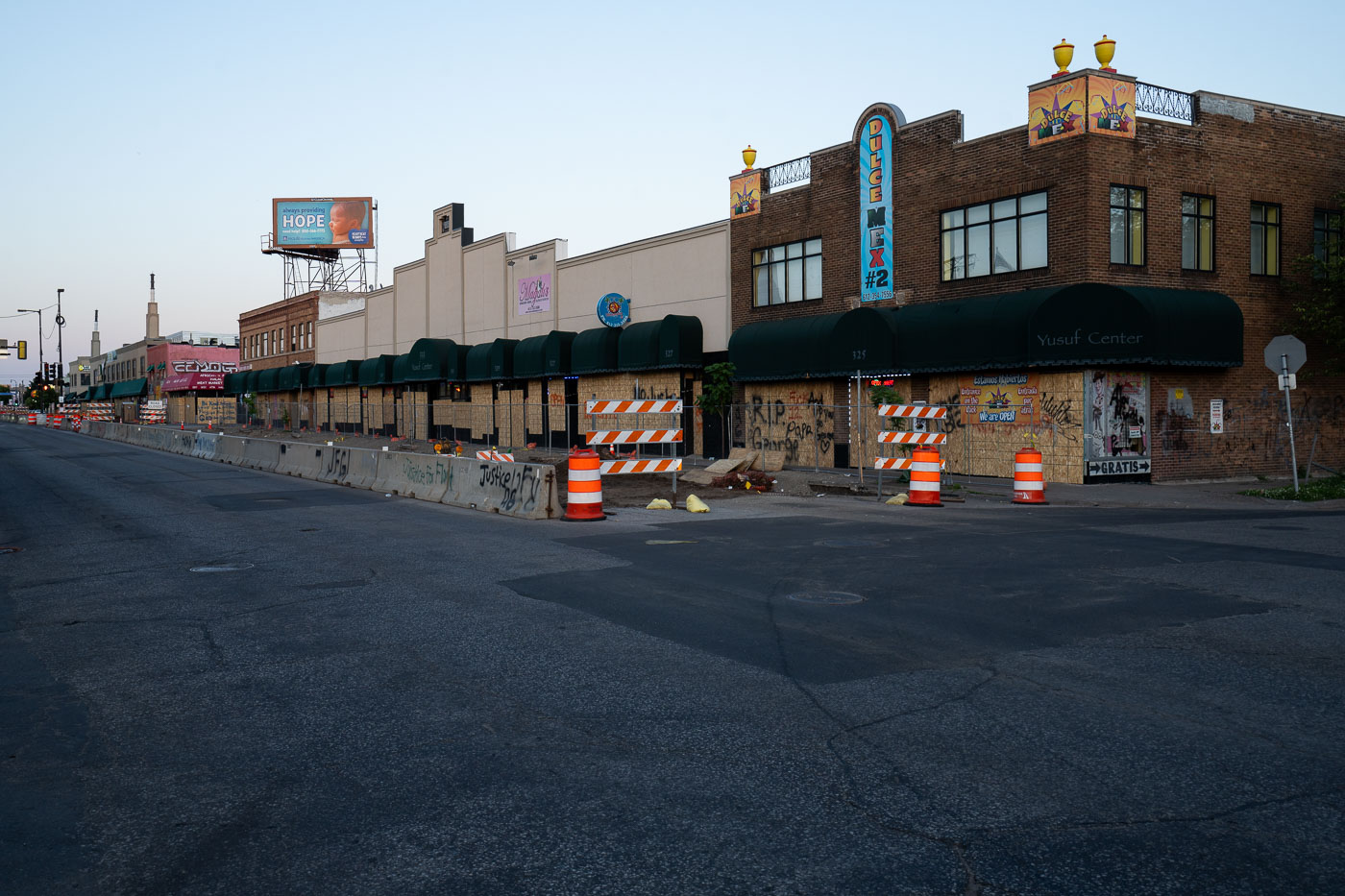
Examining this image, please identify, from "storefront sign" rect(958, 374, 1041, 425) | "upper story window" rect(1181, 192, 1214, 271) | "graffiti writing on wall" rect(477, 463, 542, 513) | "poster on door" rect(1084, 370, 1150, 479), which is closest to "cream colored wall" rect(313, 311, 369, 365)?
"storefront sign" rect(958, 374, 1041, 425)

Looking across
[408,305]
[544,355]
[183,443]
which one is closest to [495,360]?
[544,355]

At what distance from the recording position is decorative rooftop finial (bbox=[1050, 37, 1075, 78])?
917 inches

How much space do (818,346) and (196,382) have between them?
73293 mm

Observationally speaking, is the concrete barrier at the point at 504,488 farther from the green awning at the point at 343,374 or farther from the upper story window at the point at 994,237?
the green awning at the point at 343,374

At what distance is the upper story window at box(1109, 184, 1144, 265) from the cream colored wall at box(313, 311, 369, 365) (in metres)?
46.4

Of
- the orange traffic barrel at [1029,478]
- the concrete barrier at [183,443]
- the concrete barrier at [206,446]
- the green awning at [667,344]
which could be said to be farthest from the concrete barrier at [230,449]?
the orange traffic barrel at [1029,478]

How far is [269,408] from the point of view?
69938 millimetres

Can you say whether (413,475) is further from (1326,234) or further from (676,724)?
(1326,234)

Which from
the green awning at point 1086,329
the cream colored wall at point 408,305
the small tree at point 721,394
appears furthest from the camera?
the cream colored wall at point 408,305

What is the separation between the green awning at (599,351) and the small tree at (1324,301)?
67.8 feet

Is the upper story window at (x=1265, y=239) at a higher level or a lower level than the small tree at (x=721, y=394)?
higher

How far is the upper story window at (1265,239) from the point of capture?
26047 millimetres

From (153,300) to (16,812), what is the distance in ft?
465

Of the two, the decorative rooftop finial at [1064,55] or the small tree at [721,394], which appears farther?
the small tree at [721,394]
